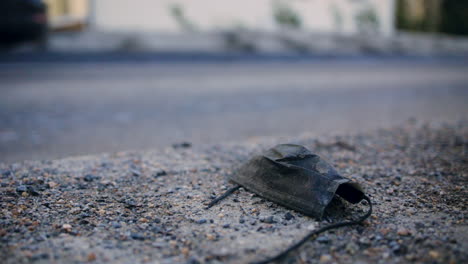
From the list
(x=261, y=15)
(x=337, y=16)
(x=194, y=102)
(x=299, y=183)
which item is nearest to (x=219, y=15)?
(x=261, y=15)

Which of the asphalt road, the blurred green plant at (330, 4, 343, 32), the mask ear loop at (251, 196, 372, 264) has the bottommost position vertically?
the asphalt road

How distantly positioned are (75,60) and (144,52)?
7.01 feet

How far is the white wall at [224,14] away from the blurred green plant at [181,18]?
0.11 meters

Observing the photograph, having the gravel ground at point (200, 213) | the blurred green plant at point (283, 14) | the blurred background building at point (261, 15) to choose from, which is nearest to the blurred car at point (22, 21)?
the blurred background building at point (261, 15)

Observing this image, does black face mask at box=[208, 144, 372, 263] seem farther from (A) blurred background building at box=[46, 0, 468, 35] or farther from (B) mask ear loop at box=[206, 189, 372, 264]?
(A) blurred background building at box=[46, 0, 468, 35]

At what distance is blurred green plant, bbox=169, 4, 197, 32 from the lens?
15625mm

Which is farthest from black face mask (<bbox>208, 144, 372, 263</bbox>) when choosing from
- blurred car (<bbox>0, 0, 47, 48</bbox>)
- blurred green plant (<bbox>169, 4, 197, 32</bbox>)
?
blurred green plant (<bbox>169, 4, 197, 32</bbox>)

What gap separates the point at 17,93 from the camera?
663cm

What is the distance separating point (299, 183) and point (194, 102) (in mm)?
4299

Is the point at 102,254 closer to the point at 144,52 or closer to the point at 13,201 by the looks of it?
the point at 13,201

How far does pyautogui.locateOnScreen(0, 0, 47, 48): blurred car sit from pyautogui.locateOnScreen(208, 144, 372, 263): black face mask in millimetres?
7747

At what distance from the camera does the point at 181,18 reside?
15.8m

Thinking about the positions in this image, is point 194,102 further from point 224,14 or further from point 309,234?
point 224,14

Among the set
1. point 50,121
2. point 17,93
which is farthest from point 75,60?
point 50,121
